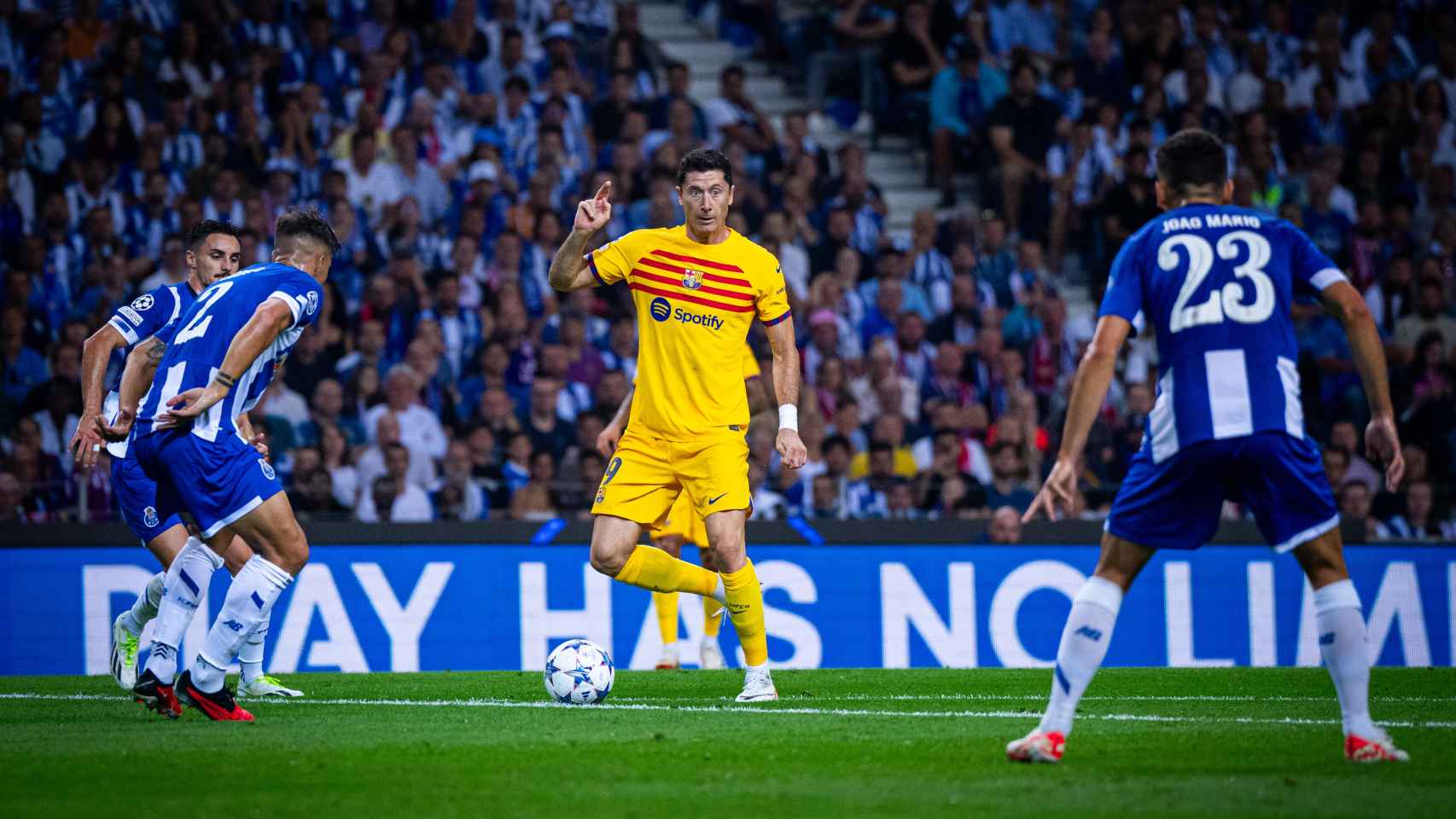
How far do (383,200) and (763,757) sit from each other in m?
12.5

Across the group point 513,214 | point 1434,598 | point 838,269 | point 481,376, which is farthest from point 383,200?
Result: point 1434,598

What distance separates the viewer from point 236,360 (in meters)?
8.33

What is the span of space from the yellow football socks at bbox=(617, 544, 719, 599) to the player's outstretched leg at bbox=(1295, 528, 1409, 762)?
11.4 feet

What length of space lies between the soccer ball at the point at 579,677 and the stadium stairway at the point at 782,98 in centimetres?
1232

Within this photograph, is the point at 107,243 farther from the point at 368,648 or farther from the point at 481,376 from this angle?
the point at 368,648

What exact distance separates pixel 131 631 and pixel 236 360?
8.97 feet

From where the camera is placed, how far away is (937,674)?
11.5 metres

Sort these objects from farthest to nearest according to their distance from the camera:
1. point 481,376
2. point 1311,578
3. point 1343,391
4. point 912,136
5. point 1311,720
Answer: point 912,136 → point 1343,391 → point 481,376 → point 1311,720 → point 1311,578

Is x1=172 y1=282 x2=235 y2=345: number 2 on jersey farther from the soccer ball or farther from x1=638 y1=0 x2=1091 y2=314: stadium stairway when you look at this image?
x1=638 y1=0 x2=1091 y2=314: stadium stairway

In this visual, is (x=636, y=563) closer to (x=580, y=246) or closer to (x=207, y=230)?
(x=580, y=246)

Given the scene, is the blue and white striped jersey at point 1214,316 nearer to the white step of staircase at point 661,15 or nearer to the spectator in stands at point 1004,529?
the spectator in stands at point 1004,529

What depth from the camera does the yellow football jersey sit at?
9.56 meters

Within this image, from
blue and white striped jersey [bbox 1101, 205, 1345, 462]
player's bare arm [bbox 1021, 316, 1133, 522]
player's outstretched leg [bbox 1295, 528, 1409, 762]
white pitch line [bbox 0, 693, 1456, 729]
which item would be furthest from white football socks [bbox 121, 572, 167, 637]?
player's outstretched leg [bbox 1295, 528, 1409, 762]

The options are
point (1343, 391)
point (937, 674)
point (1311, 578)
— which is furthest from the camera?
point (1343, 391)
